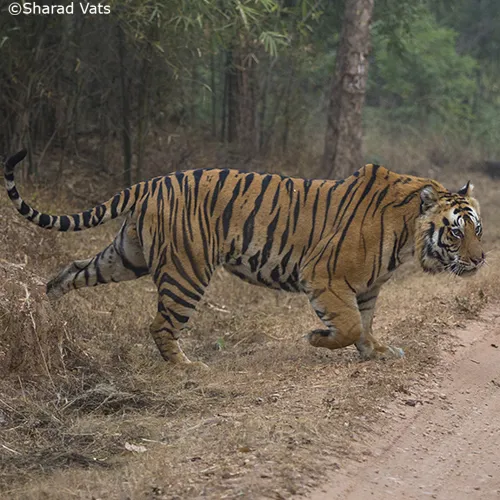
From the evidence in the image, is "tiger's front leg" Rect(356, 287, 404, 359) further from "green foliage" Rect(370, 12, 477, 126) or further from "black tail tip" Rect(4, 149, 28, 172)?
"green foliage" Rect(370, 12, 477, 126)

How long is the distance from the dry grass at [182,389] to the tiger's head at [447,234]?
0.70 meters

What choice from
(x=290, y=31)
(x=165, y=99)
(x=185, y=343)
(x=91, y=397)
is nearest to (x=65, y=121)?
(x=165, y=99)

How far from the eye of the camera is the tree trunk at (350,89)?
13.1 metres

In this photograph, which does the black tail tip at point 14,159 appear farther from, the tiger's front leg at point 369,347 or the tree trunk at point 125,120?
the tree trunk at point 125,120

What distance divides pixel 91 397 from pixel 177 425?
0.77m

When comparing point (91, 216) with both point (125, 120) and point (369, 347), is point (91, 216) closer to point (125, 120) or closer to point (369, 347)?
point (369, 347)

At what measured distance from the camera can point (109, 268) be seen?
7.27 metres

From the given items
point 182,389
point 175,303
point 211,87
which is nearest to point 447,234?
point 175,303

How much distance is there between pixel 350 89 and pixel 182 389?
7.94 metres

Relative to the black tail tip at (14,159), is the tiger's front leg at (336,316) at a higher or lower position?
lower

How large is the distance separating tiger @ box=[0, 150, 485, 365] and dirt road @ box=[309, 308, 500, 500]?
64 cm

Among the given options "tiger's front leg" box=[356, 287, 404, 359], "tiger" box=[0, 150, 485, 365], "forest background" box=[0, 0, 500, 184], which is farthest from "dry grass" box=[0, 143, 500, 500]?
"forest background" box=[0, 0, 500, 184]

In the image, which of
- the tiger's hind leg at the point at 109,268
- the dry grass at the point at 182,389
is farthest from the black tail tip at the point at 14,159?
the tiger's hind leg at the point at 109,268

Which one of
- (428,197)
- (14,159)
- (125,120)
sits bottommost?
(428,197)
